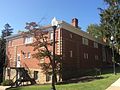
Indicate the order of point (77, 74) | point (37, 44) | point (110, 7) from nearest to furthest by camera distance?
point (37, 44) < point (77, 74) < point (110, 7)

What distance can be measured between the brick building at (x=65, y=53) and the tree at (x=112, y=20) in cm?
405

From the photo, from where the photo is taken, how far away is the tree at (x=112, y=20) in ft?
129

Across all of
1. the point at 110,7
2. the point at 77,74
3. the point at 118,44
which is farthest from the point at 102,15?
the point at 77,74

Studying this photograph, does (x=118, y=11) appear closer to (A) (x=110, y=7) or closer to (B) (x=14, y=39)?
(A) (x=110, y=7)

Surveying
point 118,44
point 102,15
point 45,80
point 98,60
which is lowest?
point 45,80

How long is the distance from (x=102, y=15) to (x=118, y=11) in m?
3.20

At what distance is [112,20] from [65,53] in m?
13.9

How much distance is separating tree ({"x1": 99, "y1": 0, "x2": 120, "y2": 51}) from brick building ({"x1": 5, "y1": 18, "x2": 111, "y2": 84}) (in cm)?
405

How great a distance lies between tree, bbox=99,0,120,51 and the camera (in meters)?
39.4

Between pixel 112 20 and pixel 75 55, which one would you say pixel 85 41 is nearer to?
pixel 75 55

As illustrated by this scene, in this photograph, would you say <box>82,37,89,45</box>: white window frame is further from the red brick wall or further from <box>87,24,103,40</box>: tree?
<box>87,24,103,40</box>: tree

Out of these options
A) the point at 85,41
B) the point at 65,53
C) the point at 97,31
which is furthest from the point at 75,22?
the point at 97,31

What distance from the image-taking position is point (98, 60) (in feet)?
148

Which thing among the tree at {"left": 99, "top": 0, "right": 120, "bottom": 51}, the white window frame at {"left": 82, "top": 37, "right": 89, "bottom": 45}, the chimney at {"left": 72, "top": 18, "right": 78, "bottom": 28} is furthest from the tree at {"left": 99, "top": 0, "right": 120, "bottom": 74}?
the chimney at {"left": 72, "top": 18, "right": 78, "bottom": 28}
